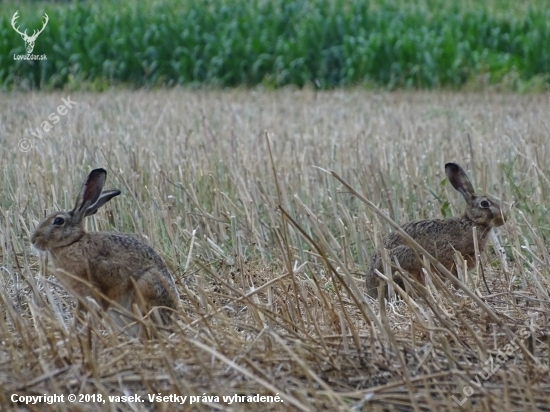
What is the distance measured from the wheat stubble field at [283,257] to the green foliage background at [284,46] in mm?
3318

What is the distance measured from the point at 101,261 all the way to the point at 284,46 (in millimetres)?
13115

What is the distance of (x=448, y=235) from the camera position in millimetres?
5883

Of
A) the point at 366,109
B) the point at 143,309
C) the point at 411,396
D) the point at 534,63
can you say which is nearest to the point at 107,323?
the point at 143,309

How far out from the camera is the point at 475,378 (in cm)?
378

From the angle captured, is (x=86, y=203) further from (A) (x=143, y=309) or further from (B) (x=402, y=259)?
(B) (x=402, y=259)

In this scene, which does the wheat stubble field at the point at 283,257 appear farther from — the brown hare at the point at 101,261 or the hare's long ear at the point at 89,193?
the hare's long ear at the point at 89,193

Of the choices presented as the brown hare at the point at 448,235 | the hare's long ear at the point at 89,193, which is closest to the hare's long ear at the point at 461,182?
the brown hare at the point at 448,235

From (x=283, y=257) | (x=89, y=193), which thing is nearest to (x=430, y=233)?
(x=283, y=257)

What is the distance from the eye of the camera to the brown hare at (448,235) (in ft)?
18.5

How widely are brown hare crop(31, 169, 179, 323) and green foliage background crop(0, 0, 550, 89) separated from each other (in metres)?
11.5

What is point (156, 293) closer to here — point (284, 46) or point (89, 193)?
point (89, 193)

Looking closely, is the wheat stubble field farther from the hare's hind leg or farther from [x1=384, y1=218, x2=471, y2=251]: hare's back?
[x1=384, y1=218, x2=471, y2=251]: hare's back

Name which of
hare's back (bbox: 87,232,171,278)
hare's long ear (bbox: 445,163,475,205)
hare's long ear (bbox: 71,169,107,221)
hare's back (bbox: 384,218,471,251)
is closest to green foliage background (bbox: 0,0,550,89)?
hare's long ear (bbox: 445,163,475,205)

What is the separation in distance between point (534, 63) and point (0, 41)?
30.9 ft
